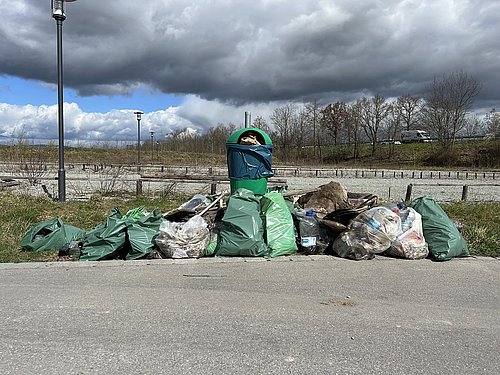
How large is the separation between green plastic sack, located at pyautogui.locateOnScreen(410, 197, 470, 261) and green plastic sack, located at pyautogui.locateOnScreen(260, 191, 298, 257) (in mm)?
1840

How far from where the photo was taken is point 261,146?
23.1 feet

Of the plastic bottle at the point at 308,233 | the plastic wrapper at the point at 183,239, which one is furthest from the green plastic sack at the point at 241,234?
the plastic bottle at the point at 308,233

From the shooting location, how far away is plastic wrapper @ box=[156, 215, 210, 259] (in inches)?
207

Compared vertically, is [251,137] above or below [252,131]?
below

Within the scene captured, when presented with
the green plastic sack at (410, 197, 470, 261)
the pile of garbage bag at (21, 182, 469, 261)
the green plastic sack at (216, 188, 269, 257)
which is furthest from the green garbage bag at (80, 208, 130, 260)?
Result: the green plastic sack at (410, 197, 470, 261)

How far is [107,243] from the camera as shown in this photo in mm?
5359

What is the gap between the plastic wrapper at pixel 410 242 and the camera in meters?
5.33

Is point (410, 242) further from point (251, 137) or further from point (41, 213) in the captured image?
point (41, 213)

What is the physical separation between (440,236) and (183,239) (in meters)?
3.46

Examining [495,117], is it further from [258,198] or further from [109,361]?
[109,361]

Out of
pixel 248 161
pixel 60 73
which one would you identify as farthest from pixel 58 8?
pixel 248 161

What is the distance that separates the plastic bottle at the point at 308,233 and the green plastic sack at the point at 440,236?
1507 mm

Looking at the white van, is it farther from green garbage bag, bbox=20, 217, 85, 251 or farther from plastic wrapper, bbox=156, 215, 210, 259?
green garbage bag, bbox=20, 217, 85, 251

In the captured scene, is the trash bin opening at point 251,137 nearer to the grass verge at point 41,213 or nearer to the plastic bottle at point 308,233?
the plastic bottle at point 308,233
